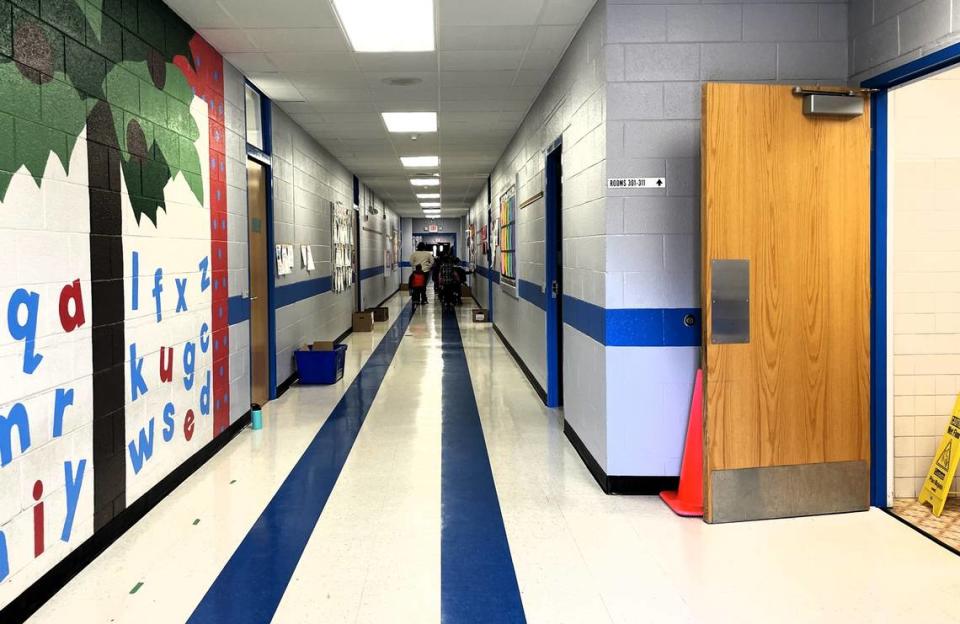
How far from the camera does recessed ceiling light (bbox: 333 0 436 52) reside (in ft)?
13.7

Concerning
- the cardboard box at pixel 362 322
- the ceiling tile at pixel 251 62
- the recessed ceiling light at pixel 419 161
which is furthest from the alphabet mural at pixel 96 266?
the cardboard box at pixel 362 322

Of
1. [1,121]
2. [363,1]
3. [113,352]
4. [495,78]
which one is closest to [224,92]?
[363,1]

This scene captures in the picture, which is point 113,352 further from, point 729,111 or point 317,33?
point 729,111

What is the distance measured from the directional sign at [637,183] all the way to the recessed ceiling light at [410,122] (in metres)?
3.85

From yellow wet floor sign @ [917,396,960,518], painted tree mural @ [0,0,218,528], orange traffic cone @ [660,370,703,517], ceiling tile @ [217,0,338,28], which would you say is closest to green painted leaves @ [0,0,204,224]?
painted tree mural @ [0,0,218,528]

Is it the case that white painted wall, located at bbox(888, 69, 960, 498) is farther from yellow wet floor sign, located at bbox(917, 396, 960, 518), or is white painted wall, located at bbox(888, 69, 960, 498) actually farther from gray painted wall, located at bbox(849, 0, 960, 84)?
gray painted wall, located at bbox(849, 0, 960, 84)

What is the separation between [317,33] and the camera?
4637 millimetres

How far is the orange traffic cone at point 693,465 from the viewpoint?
149 inches

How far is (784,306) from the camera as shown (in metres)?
3.67

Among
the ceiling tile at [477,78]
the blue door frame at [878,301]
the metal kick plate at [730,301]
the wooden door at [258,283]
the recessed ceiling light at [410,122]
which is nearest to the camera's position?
the metal kick plate at [730,301]

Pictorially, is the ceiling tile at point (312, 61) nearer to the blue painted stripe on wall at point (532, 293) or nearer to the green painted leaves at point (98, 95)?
the green painted leaves at point (98, 95)

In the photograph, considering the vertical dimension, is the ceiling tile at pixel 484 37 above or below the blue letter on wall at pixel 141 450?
above

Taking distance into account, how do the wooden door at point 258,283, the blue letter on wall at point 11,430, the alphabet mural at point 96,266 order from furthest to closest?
the wooden door at point 258,283, the alphabet mural at point 96,266, the blue letter on wall at point 11,430

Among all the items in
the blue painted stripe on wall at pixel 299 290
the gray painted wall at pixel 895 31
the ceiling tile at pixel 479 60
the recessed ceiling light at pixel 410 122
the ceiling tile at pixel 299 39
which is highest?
the recessed ceiling light at pixel 410 122
